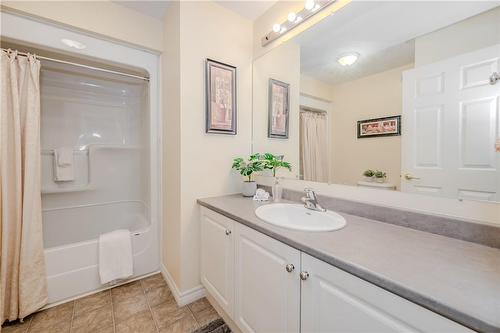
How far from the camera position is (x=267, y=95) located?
182 centimetres

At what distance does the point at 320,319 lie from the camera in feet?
2.47

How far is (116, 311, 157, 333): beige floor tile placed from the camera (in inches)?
51.6

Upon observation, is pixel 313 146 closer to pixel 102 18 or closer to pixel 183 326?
pixel 183 326

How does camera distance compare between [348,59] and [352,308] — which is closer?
[352,308]

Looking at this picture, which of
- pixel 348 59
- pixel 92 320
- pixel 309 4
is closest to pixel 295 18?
pixel 309 4

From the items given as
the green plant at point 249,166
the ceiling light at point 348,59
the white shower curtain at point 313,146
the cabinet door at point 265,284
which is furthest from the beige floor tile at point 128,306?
the ceiling light at point 348,59

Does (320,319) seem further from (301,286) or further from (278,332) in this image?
(278,332)

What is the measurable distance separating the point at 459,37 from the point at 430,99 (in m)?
0.25

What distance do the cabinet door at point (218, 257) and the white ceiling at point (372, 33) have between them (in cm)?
121

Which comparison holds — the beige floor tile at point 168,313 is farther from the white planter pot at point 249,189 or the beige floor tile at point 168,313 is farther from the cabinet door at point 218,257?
the white planter pot at point 249,189

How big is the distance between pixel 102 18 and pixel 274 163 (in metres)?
1.76

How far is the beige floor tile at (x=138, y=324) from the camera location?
1.31m

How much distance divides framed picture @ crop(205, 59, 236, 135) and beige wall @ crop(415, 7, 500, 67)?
1225 mm

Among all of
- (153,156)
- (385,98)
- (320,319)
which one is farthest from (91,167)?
(385,98)
